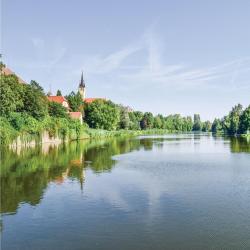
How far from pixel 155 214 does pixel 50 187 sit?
32.0 feet

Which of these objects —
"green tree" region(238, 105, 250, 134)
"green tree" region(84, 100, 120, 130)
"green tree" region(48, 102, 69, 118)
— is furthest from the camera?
"green tree" region(238, 105, 250, 134)

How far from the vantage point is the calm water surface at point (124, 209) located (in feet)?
46.1

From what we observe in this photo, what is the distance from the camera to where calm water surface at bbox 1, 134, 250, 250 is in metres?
14.1

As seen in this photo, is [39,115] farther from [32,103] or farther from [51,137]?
[51,137]

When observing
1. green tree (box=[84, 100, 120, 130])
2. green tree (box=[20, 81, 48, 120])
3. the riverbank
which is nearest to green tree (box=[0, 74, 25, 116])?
the riverbank

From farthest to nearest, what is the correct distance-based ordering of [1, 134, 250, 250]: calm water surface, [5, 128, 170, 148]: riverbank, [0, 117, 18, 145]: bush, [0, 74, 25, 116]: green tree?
[5, 128, 170, 148]: riverbank
[0, 117, 18, 145]: bush
[0, 74, 25, 116]: green tree
[1, 134, 250, 250]: calm water surface

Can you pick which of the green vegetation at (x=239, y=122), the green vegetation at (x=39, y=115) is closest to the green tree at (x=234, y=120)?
the green vegetation at (x=239, y=122)

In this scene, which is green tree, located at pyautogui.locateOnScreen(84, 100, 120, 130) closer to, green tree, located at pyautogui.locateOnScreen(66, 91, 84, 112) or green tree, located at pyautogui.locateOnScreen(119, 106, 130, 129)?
green tree, located at pyautogui.locateOnScreen(66, 91, 84, 112)

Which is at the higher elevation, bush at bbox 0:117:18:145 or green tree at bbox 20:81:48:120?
green tree at bbox 20:81:48:120

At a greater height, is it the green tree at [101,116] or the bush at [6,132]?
the green tree at [101,116]

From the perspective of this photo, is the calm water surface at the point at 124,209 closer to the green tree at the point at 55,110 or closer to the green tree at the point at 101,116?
the green tree at the point at 55,110

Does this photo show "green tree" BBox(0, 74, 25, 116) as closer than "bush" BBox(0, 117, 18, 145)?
Yes

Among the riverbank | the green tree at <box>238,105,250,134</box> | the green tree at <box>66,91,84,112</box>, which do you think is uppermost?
the green tree at <box>66,91,84,112</box>

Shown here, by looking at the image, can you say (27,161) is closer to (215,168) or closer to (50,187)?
(50,187)
